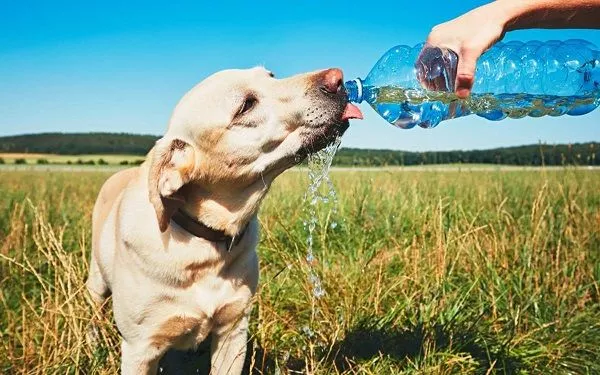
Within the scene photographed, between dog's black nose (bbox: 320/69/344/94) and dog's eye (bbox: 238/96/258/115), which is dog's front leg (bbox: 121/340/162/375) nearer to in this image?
dog's eye (bbox: 238/96/258/115)

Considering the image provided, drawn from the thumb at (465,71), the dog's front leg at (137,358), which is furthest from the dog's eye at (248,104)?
the dog's front leg at (137,358)

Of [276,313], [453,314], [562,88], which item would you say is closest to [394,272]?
[453,314]

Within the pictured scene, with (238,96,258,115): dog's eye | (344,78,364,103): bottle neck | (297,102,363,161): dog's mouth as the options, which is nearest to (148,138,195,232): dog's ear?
(238,96,258,115): dog's eye

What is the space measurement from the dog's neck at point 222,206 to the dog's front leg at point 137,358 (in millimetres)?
747

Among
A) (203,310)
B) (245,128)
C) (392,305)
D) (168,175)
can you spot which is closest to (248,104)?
(245,128)

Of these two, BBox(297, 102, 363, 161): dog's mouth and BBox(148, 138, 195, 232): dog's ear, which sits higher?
BBox(297, 102, 363, 161): dog's mouth

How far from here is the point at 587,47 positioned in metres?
Result: 3.22

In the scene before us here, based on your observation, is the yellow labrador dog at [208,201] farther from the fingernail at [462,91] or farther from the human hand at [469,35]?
the fingernail at [462,91]

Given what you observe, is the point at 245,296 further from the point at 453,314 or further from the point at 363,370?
the point at 453,314

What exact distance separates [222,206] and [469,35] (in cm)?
157

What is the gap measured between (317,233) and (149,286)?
2718 millimetres

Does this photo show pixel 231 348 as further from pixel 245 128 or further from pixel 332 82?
pixel 332 82

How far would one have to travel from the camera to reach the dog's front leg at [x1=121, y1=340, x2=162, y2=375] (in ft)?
9.59

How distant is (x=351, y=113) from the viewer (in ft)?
9.54
